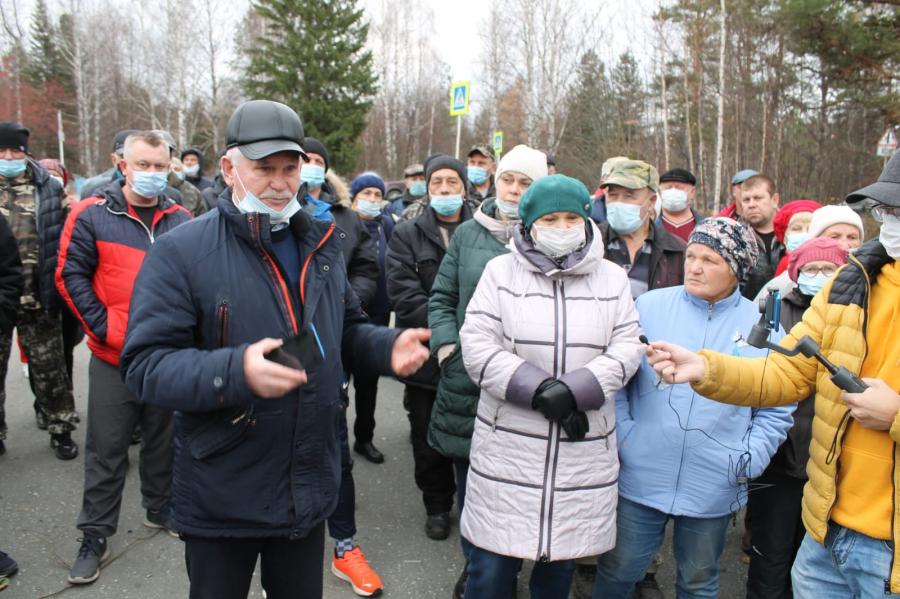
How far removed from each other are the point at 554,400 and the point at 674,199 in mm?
4104

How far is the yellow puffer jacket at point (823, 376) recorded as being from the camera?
214 centimetres

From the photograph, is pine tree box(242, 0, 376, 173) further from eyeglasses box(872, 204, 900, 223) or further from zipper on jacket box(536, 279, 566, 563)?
eyeglasses box(872, 204, 900, 223)

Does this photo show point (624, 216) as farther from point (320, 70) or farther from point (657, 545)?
point (320, 70)

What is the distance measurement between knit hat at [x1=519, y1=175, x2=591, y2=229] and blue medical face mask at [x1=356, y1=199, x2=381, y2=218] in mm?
3591

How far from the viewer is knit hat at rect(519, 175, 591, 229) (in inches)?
115

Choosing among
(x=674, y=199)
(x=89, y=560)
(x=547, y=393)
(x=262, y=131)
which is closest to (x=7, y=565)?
(x=89, y=560)

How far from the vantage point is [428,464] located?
4.21m

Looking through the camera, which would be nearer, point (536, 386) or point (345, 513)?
point (536, 386)

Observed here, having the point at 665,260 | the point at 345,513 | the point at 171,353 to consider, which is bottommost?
the point at 345,513

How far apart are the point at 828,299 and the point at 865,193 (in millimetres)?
413

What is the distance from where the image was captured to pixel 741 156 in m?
20.1

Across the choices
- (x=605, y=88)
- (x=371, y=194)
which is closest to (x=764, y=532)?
(x=371, y=194)

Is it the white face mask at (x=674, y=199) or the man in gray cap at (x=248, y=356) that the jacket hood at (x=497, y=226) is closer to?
the man in gray cap at (x=248, y=356)

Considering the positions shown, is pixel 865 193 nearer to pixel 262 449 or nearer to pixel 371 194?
pixel 262 449
